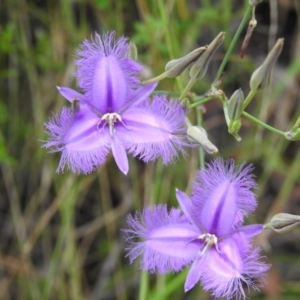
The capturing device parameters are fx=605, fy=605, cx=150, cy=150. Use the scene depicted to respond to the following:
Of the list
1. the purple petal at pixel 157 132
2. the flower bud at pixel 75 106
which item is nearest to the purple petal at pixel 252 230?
the purple petal at pixel 157 132

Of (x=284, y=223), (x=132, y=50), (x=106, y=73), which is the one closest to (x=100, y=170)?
(x=132, y=50)

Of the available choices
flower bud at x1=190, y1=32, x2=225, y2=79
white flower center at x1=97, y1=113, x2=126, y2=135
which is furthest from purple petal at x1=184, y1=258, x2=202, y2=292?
flower bud at x1=190, y1=32, x2=225, y2=79

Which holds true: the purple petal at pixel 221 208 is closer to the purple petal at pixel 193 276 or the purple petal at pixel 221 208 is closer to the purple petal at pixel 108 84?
the purple petal at pixel 193 276

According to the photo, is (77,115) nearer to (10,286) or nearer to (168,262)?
(168,262)

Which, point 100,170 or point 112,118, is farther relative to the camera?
point 100,170

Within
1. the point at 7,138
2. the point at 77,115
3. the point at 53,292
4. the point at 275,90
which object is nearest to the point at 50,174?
the point at 7,138

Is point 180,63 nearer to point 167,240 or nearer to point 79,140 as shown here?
point 79,140
